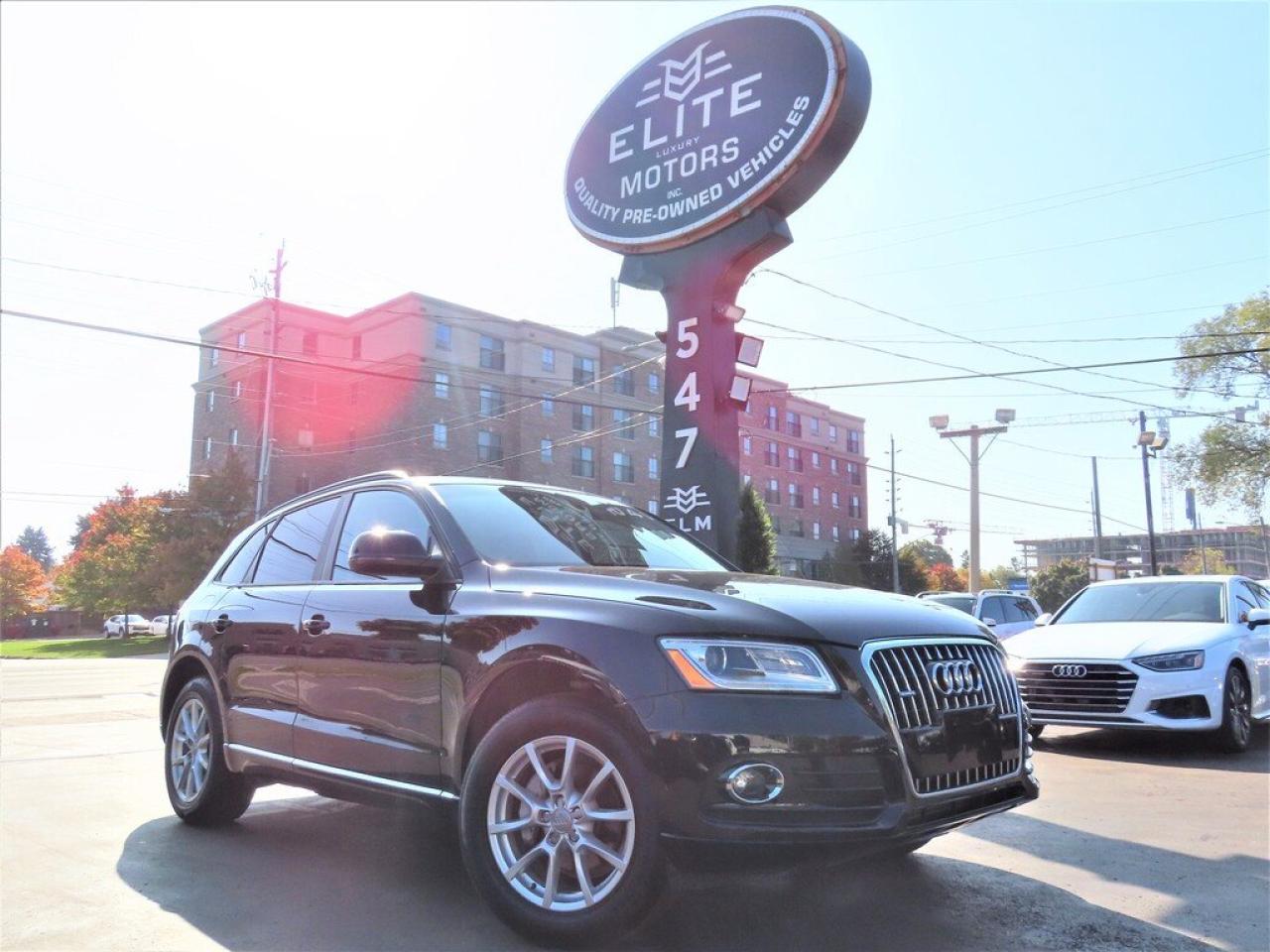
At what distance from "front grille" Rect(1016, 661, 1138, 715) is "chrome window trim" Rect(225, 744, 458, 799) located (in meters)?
5.38

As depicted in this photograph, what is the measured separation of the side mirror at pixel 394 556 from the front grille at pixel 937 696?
173 cm

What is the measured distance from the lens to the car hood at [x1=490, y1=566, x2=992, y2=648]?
319cm

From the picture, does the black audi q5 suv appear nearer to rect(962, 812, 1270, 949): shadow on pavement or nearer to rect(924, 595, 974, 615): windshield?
rect(962, 812, 1270, 949): shadow on pavement

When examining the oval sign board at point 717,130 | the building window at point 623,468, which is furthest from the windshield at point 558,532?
the building window at point 623,468

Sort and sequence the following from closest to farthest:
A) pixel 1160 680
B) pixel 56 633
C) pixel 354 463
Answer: pixel 1160 680 → pixel 354 463 → pixel 56 633

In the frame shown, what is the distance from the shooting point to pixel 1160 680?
7418mm

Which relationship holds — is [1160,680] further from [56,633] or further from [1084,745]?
[56,633]

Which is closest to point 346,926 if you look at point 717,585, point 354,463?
point 717,585

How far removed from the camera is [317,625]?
443 cm

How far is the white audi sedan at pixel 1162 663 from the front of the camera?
7.43 metres

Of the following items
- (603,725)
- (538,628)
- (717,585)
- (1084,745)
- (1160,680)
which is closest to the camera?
(603,725)

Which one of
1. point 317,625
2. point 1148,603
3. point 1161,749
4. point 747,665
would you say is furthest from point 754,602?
point 1148,603

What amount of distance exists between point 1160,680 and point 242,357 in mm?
44790

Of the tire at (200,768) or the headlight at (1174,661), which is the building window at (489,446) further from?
the tire at (200,768)
